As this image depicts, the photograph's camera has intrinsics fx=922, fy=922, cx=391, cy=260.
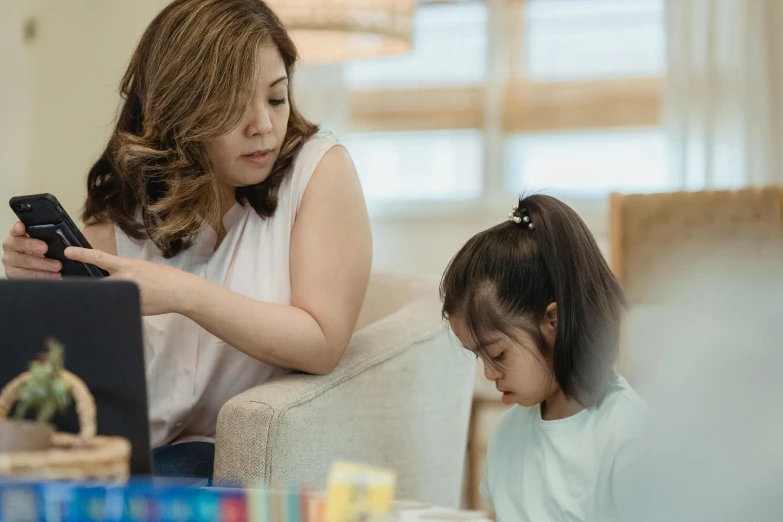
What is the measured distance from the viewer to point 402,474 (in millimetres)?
1458

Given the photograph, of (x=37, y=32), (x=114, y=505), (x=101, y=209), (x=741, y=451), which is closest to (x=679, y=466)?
(x=741, y=451)

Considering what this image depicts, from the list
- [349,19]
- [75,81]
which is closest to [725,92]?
[349,19]

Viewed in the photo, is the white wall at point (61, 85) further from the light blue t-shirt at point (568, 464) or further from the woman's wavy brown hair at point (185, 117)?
the light blue t-shirt at point (568, 464)

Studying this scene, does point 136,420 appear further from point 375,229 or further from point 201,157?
point 375,229

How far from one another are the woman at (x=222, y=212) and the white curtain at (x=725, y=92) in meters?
1.69

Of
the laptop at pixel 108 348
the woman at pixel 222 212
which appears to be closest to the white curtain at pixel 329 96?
the woman at pixel 222 212

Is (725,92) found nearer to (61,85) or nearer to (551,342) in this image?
(551,342)

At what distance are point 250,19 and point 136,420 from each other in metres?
0.79

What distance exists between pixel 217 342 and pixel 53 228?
0.99ft

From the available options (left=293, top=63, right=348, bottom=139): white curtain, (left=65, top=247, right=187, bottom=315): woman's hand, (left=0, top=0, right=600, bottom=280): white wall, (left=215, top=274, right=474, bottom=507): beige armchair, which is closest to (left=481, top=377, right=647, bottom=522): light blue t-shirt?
(left=215, top=274, right=474, bottom=507): beige armchair

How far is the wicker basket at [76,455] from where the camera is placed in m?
0.65

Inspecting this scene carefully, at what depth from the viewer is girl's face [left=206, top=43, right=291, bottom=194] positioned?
1.33 metres

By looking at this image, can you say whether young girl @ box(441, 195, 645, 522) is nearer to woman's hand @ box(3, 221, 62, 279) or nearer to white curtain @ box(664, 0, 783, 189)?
woman's hand @ box(3, 221, 62, 279)

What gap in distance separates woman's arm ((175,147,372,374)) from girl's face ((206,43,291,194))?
0.28ft
